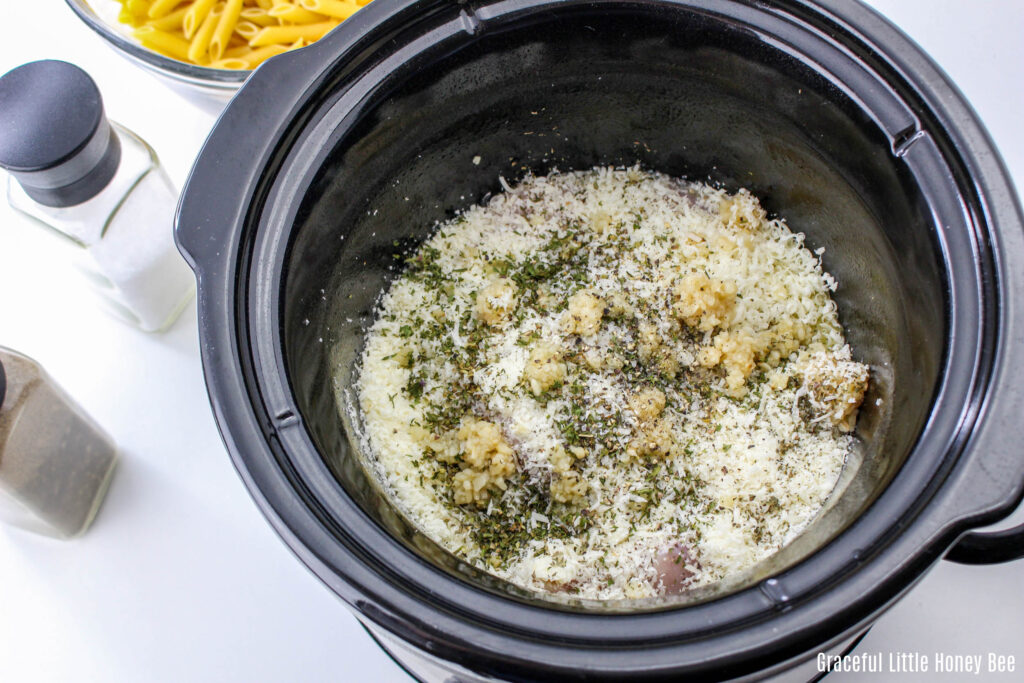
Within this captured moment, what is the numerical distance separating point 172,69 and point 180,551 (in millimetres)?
841

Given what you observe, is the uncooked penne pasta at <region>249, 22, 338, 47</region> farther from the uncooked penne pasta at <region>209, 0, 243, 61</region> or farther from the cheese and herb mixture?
the cheese and herb mixture

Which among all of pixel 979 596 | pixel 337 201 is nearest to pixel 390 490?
pixel 337 201

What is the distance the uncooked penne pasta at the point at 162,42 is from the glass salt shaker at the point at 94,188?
0.20 meters

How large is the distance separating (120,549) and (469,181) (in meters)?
0.92

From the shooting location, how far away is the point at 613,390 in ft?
4.38

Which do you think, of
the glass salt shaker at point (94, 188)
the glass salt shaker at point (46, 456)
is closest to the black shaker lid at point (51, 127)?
the glass salt shaker at point (94, 188)

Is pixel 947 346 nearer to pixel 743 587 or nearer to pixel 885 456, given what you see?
pixel 885 456

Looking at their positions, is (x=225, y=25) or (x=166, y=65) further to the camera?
(x=225, y=25)

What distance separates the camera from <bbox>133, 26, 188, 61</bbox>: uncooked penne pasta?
1624mm

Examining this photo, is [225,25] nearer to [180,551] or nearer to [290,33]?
[290,33]

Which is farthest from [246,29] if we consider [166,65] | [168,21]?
[166,65]

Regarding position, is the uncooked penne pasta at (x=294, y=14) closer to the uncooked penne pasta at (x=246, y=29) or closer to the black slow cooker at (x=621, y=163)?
the uncooked penne pasta at (x=246, y=29)

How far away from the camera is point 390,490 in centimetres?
126

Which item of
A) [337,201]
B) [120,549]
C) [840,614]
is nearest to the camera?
[840,614]
